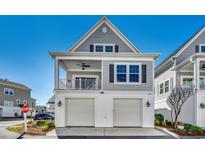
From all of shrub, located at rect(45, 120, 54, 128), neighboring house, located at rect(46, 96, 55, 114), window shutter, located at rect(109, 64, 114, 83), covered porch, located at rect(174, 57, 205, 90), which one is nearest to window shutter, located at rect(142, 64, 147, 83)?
window shutter, located at rect(109, 64, 114, 83)

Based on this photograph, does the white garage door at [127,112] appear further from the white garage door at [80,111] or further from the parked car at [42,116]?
the parked car at [42,116]

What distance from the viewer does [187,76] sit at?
17734 mm

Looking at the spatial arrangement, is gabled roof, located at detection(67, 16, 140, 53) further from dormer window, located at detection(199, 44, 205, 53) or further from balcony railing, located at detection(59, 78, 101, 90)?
dormer window, located at detection(199, 44, 205, 53)

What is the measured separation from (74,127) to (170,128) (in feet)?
17.5

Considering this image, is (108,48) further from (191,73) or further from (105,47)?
(191,73)

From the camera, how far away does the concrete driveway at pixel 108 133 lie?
13.1 meters

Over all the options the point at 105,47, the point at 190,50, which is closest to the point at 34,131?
the point at 105,47

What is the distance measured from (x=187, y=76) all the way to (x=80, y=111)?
25.0ft

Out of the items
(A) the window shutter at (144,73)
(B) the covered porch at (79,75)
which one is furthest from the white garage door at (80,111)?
(A) the window shutter at (144,73)

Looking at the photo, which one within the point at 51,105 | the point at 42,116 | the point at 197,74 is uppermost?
the point at 197,74
